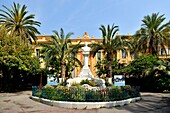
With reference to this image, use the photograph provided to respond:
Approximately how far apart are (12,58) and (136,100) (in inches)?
607

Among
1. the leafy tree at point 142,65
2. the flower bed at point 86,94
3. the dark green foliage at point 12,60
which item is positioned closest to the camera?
the flower bed at point 86,94

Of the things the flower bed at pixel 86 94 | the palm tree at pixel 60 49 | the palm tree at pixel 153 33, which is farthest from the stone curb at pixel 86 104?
the palm tree at pixel 153 33

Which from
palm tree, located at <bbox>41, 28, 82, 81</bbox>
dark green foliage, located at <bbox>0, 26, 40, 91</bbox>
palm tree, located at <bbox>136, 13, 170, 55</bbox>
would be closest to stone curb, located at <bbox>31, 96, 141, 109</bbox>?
dark green foliage, located at <bbox>0, 26, 40, 91</bbox>

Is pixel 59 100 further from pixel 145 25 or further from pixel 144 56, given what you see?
pixel 145 25

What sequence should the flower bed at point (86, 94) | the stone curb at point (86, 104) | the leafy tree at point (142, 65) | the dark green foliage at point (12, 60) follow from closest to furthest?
the stone curb at point (86, 104), the flower bed at point (86, 94), the dark green foliage at point (12, 60), the leafy tree at point (142, 65)

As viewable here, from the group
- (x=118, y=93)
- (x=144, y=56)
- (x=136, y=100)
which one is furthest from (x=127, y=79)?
(x=118, y=93)

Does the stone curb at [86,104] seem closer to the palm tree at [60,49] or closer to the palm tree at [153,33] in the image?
the palm tree at [60,49]

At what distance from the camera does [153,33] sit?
103ft

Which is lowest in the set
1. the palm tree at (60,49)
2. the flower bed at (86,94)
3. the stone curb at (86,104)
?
the stone curb at (86,104)

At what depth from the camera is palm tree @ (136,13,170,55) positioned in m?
31.1

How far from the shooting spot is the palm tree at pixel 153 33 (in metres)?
31.1

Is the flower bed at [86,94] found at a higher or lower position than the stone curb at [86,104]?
higher

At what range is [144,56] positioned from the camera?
96.6ft

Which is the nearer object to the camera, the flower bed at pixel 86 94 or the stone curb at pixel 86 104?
the stone curb at pixel 86 104
